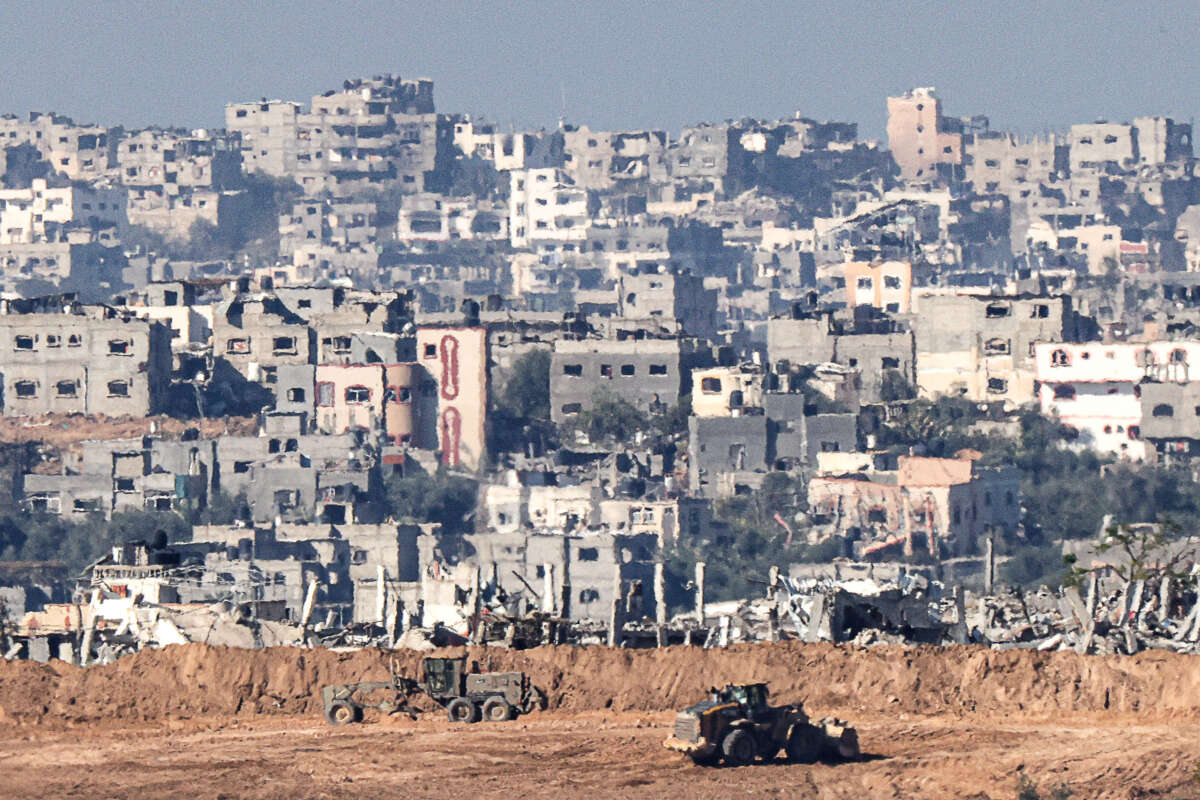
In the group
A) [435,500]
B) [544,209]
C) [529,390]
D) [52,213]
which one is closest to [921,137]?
[544,209]

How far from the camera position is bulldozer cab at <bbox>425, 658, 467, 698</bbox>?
133 feet

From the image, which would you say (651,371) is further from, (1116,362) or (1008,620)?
(1008,620)

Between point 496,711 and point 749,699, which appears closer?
point 749,699

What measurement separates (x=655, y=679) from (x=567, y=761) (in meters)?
3.79

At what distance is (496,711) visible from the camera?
40656 mm

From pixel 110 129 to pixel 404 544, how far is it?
108726mm

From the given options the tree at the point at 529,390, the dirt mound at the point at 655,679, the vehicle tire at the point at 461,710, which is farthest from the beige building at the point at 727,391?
the vehicle tire at the point at 461,710

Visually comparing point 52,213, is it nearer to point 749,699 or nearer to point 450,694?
point 450,694

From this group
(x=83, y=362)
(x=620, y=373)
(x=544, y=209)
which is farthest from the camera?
(x=544, y=209)

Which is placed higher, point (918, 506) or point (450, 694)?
point (918, 506)

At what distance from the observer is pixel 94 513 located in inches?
3816

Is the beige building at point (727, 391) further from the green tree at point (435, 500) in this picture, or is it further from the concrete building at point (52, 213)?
the concrete building at point (52, 213)

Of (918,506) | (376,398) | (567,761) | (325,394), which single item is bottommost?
(567,761)

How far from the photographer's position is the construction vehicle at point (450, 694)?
40625 millimetres
